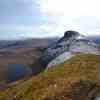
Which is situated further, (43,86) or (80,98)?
(43,86)

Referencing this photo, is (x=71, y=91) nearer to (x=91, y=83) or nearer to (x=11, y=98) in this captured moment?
(x=91, y=83)

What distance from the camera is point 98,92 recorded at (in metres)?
19.2

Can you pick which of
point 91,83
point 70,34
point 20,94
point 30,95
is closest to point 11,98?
point 20,94

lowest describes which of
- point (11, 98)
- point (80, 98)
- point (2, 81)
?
point (2, 81)

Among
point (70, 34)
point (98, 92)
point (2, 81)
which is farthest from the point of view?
point (70, 34)

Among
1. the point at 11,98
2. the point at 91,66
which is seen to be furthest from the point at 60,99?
the point at 91,66

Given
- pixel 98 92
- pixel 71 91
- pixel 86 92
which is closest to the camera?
pixel 98 92

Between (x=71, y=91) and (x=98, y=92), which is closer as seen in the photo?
(x=98, y=92)

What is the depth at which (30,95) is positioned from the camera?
2427cm

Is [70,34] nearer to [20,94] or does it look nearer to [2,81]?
[2,81]

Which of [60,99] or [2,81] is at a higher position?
[60,99]

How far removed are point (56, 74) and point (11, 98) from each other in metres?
7.33

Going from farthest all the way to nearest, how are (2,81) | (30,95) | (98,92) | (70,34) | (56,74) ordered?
(70,34) < (2,81) < (56,74) < (30,95) < (98,92)

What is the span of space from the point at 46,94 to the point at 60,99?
214 cm
